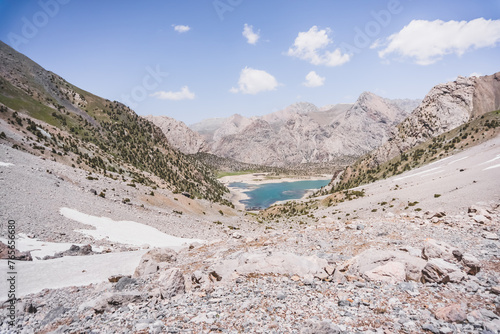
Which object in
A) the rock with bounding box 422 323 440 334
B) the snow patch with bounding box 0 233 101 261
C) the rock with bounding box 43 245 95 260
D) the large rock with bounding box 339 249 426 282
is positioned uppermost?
the snow patch with bounding box 0 233 101 261

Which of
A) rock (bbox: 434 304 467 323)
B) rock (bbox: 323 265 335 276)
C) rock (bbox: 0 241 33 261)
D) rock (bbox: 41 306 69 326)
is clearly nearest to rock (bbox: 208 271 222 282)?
rock (bbox: 323 265 335 276)

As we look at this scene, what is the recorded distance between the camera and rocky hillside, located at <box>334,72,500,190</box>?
67125 millimetres

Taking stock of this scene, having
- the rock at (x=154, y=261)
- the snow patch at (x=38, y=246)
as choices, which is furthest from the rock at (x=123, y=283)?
the snow patch at (x=38, y=246)

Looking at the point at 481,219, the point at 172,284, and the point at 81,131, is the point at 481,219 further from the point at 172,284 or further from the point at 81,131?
the point at 81,131

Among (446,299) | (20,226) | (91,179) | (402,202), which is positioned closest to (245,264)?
(446,299)

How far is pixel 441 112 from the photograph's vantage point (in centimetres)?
9638

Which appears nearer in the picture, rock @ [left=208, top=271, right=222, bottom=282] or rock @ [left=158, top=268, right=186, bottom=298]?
rock @ [left=158, top=268, right=186, bottom=298]

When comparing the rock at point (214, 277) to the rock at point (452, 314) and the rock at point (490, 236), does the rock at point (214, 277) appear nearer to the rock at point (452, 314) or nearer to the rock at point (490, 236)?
the rock at point (452, 314)

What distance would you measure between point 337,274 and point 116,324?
25.6 ft

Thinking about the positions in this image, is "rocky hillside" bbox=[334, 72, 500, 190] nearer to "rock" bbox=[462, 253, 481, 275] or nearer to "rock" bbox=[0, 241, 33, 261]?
"rock" bbox=[462, 253, 481, 275]

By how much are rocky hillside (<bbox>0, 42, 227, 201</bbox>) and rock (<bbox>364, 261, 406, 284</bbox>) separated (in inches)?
→ 1994

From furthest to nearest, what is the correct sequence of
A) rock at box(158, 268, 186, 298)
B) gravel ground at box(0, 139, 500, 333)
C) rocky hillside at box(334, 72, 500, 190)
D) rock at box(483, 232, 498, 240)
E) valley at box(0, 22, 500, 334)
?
rocky hillside at box(334, 72, 500, 190)
rock at box(483, 232, 498, 240)
rock at box(158, 268, 186, 298)
valley at box(0, 22, 500, 334)
gravel ground at box(0, 139, 500, 333)

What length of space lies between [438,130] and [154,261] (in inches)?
4276

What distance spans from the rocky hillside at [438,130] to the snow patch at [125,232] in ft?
217
